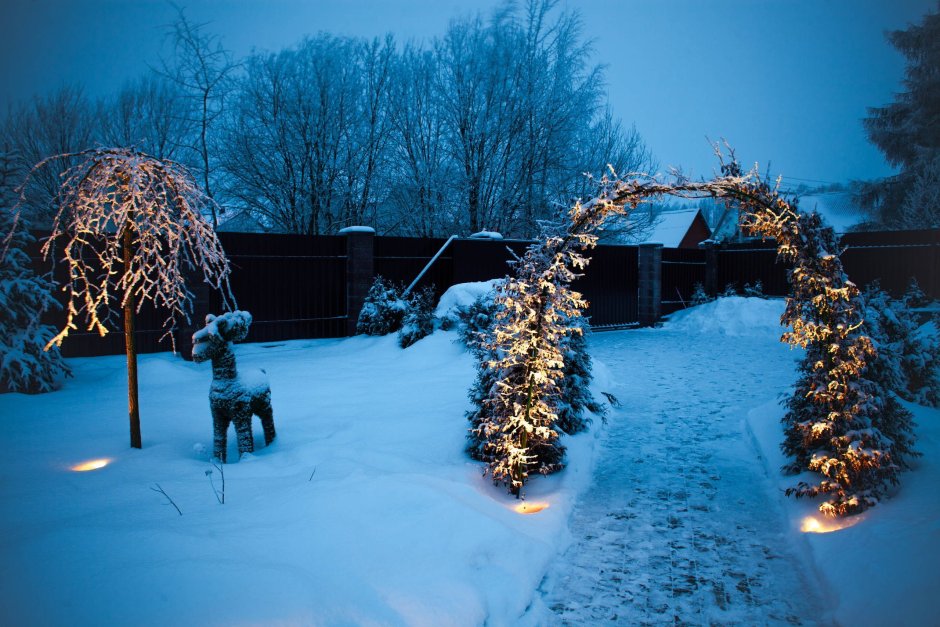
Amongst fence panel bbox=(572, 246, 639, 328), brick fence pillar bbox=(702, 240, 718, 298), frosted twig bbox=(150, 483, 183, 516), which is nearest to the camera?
frosted twig bbox=(150, 483, 183, 516)

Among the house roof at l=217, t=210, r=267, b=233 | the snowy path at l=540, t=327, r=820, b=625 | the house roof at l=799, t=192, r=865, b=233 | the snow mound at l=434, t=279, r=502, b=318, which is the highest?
the house roof at l=799, t=192, r=865, b=233

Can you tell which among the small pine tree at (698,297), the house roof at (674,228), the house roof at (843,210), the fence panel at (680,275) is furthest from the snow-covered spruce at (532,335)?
the house roof at (674,228)

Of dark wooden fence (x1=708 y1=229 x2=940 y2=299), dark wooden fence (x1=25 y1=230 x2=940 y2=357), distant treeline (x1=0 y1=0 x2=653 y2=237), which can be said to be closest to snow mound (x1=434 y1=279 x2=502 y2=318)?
dark wooden fence (x1=25 y1=230 x2=940 y2=357)

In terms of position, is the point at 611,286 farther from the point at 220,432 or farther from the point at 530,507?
the point at 220,432

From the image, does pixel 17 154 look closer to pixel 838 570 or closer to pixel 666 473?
pixel 666 473

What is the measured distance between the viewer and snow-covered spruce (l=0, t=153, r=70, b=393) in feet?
21.0

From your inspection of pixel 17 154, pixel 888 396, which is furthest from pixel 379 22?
pixel 888 396

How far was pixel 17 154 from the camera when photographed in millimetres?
6691

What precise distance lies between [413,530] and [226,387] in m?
2.19

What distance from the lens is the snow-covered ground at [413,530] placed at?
8.77 ft

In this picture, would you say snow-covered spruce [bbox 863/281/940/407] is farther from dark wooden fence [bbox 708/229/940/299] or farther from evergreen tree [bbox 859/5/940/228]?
dark wooden fence [bbox 708/229/940/299]

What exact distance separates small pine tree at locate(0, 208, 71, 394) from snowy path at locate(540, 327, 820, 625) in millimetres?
6505

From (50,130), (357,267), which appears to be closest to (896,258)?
(357,267)

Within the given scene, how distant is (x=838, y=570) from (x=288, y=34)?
59.7ft
